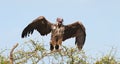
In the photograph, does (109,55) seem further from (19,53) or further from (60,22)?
(60,22)

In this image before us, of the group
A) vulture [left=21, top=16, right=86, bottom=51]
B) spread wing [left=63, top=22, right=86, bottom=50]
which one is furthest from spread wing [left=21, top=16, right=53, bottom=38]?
spread wing [left=63, top=22, right=86, bottom=50]

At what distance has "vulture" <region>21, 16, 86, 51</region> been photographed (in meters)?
15.6

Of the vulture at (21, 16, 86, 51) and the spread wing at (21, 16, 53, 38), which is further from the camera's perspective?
the spread wing at (21, 16, 53, 38)

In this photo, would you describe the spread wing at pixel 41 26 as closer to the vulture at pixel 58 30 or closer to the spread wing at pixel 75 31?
the vulture at pixel 58 30


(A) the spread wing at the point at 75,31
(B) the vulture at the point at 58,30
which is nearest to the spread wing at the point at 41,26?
(B) the vulture at the point at 58,30

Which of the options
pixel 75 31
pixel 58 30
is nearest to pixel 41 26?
pixel 58 30

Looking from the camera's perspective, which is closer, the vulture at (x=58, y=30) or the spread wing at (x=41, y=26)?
the vulture at (x=58, y=30)

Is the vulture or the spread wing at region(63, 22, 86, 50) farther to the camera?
the spread wing at region(63, 22, 86, 50)

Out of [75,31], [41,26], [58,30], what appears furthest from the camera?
[75,31]

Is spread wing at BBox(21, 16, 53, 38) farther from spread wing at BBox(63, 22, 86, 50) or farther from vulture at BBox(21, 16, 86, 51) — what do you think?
spread wing at BBox(63, 22, 86, 50)

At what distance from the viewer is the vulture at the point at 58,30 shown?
51.2ft

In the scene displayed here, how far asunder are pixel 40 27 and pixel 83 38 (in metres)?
1.58

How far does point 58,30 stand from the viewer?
1578 centimetres

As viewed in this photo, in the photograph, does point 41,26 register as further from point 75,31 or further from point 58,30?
point 75,31
